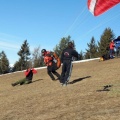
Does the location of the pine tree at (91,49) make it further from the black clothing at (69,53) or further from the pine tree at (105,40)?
the black clothing at (69,53)

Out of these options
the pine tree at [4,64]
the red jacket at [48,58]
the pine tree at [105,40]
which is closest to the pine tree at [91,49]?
the pine tree at [105,40]

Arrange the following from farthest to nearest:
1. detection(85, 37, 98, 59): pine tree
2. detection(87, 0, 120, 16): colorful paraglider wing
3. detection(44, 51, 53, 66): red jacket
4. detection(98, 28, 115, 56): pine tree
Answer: detection(85, 37, 98, 59): pine tree < detection(98, 28, 115, 56): pine tree < detection(44, 51, 53, 66): red jacket < detection(87, 0, 120, 16): colorful paraglider wing

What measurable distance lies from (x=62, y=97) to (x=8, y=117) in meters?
2.63

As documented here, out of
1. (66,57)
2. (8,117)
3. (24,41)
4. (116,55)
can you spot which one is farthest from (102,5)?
(24,41)

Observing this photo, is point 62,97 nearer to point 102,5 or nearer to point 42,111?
point 42,111

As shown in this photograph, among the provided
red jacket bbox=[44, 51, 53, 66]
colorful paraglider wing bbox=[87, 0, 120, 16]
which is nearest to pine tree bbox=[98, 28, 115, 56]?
red jacket bbox=[44, 51, 53, 66]

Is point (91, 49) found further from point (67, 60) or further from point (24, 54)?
point (67, 60)

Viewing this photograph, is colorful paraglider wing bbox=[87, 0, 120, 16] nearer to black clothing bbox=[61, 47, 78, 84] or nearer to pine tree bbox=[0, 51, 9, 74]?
black clothing bbox=[61, 47, 78, 84]

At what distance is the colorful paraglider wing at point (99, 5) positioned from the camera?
10094 mm

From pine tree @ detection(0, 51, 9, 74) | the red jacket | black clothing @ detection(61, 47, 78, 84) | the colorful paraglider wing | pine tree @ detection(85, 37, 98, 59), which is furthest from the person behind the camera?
pine tree @ detection(0, 51, 9, 74)

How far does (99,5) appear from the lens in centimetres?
1077

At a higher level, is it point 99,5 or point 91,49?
point 91,49

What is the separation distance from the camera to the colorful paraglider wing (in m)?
10.1

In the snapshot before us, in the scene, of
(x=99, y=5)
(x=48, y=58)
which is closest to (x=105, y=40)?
(x=48, y=58)
